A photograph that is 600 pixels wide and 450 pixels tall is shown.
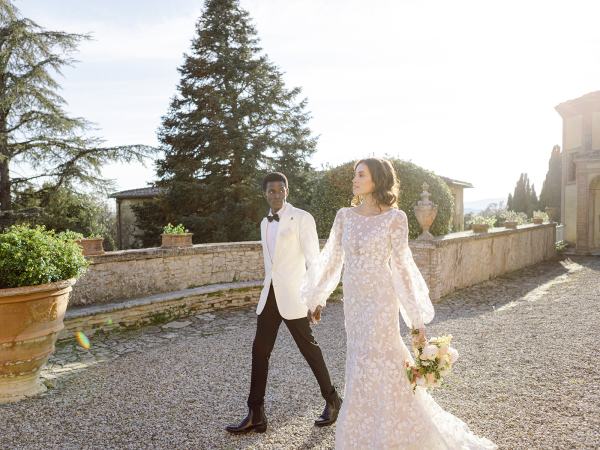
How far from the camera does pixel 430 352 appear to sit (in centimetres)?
293

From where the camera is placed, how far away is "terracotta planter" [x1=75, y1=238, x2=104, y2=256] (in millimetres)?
7291

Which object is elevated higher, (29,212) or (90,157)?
(90,157)

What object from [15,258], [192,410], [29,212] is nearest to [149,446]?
[192,410]

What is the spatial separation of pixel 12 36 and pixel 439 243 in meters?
14.6

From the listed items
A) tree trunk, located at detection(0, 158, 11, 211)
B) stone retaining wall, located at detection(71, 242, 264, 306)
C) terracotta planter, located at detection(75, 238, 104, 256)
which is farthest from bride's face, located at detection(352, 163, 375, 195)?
tree trunk, located at detection(0, 158, 11, 211)

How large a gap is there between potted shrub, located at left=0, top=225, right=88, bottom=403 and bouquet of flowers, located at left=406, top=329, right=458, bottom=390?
3.49 metres

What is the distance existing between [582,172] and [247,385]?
18.6 metres

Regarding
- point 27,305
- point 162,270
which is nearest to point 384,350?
point 27,305

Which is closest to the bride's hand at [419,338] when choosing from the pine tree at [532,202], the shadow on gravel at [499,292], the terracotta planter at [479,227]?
the shadow on gravel at [499,292]

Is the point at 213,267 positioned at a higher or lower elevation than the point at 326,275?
lower

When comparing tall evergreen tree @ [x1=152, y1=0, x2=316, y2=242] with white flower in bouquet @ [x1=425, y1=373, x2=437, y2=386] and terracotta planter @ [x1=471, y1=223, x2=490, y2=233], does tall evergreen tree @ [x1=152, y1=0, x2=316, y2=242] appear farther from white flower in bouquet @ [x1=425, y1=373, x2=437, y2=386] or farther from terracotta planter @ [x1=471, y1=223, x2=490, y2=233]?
white flower in bouquet @ [x1=425, y1=373, x2=437, y2=386]

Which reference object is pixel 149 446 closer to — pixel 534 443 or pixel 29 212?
pixel 534 443

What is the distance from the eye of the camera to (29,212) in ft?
50.4

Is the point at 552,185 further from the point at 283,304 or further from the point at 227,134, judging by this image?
the point at 283,304
